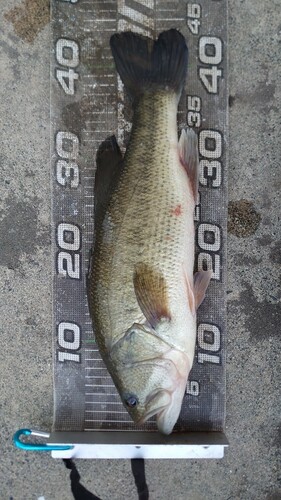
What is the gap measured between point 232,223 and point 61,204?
99 cm

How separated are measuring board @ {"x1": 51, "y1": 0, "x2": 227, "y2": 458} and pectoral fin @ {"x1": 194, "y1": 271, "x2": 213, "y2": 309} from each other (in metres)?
0.22

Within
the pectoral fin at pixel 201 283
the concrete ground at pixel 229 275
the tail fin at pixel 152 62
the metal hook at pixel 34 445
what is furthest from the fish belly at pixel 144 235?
the metal hook at pixel 34 445

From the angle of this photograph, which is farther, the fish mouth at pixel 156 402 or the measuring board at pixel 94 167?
the measuring board at pixel 94 167

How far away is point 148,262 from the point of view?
2.15m

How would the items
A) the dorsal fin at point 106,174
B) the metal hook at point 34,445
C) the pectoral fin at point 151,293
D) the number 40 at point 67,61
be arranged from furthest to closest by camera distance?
the number 40 at point 67,61, the metal hook at point 34,445, the dorsal fin at point 106,174, the pectoral fin at point 151,293

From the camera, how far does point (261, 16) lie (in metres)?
2.63

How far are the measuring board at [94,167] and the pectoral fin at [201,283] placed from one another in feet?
0.73

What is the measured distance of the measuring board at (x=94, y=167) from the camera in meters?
2.63

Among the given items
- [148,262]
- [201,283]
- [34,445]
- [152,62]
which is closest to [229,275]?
[201,283]

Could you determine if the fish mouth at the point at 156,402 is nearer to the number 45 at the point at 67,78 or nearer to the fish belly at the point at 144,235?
the fish belly at the point at 144,235

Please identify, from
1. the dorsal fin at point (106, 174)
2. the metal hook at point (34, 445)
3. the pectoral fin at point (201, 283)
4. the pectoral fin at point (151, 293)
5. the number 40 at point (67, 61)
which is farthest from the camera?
the number 40 at point (67, 61)

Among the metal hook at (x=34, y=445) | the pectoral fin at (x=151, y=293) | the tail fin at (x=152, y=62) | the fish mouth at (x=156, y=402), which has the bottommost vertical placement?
the metal hook at (x=34, y=445)

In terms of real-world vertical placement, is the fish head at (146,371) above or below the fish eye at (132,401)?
above

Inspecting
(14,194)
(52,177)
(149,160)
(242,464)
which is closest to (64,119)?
(52,177)
